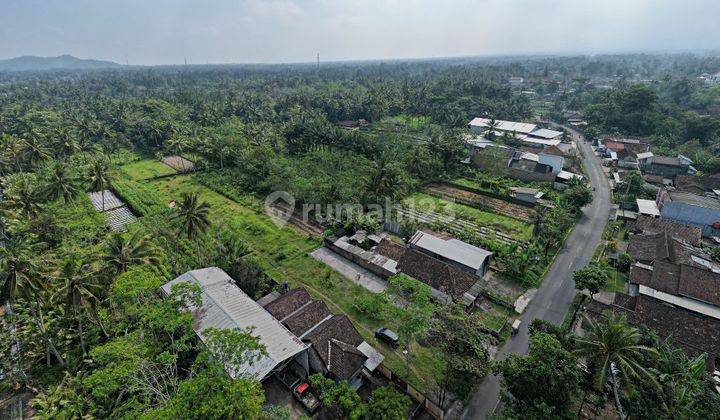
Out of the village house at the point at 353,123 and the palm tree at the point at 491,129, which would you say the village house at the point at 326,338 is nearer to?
the palm tree at the point at 491,129

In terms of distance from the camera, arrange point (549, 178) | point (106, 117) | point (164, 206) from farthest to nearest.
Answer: point (106, 117), point (549, 178), point (164, 206)

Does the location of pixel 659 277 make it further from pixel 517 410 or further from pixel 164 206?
pixel 164 206

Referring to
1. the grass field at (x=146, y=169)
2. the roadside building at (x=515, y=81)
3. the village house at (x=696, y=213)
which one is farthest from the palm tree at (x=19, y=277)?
the roadside building at (x=515, y=81)

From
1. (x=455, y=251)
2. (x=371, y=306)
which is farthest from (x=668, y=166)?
(x=371, y=306)

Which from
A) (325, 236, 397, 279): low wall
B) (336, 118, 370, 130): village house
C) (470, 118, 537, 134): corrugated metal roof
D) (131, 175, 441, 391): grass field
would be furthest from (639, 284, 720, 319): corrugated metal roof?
(336, 118, 370, 130): village house

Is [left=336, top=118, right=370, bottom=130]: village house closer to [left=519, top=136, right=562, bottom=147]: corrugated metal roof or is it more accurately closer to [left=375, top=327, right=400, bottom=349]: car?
[left=519, top=136, right=562, bottom=147]: corrugated metal roof

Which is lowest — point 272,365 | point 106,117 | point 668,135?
point 272,365

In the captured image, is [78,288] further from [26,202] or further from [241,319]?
[26,202]

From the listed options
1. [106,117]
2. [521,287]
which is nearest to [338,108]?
[106,117]
